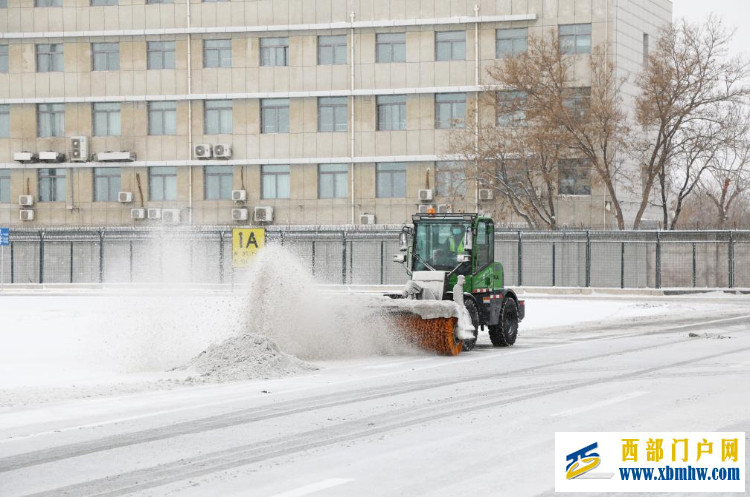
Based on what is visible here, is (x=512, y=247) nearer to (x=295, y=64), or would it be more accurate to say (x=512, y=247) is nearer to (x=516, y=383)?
(x=295, y=64)

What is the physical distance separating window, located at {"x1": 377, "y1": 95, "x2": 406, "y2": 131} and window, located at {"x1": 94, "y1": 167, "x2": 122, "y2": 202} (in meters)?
13.4

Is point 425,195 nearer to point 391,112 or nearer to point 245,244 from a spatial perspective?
point 391,112

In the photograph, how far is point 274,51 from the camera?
58.2m

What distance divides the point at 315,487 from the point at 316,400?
5889 mm

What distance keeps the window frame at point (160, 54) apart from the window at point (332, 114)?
7.59 metres

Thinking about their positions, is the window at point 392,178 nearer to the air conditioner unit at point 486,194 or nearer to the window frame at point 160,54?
the air conditioner unit at point 486,194

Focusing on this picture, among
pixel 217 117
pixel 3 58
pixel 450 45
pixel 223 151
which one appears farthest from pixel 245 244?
pixel 3 58

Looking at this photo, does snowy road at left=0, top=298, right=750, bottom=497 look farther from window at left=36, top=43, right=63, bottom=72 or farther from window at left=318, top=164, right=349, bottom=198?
window at left=36, top=43, right=63, bottom=72

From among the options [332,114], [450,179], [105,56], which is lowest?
[450,179]

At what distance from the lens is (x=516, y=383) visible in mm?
17625

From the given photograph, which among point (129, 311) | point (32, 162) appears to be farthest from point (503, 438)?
point (32, 162)

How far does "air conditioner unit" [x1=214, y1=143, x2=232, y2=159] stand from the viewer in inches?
2293

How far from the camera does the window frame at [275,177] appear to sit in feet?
193

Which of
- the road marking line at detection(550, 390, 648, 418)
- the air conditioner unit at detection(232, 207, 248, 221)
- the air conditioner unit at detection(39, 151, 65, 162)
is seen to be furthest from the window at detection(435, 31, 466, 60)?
the road marking line at detection(550, 390, 648, 418)
